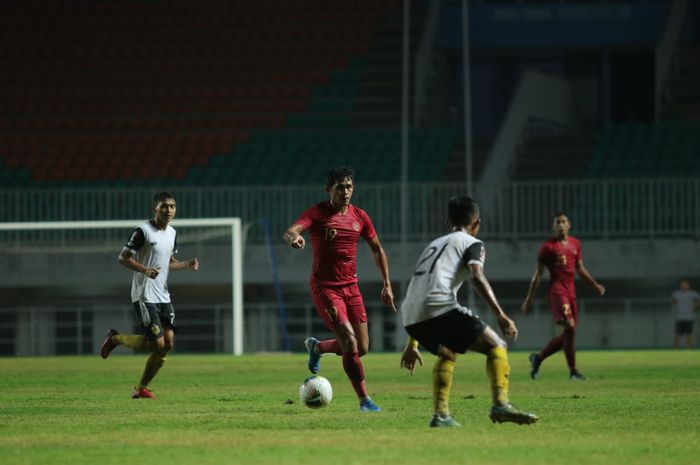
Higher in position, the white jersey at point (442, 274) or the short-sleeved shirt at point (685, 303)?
the white jersey at point (442, 274)

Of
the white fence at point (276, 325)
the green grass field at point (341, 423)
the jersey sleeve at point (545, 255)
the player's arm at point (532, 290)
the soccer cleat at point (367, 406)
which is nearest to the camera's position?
the green grass field at point (341, 423)

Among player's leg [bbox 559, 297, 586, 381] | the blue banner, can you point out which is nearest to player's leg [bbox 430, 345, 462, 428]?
player's leg [bbox 559, 297, 586, 381]

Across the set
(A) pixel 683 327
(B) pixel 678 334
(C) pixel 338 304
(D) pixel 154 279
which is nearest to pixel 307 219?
(C) pixel 338 304

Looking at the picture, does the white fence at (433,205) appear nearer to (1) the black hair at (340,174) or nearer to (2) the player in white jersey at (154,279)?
(2) the player in white jersey at (154,279)

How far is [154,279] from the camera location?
14.3m

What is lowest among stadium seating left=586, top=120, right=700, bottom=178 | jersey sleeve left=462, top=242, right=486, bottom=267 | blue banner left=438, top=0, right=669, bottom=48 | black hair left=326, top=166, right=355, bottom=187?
jersey sleeve left=462, top=242, right=486, bottom=267

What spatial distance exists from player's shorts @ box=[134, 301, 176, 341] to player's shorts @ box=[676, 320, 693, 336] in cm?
1808

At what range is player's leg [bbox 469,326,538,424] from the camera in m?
9.20

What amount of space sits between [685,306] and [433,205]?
582cm

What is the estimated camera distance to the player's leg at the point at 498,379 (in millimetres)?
9195

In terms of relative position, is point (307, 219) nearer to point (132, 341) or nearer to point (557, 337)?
point (132, 341)

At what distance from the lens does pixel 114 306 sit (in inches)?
1257

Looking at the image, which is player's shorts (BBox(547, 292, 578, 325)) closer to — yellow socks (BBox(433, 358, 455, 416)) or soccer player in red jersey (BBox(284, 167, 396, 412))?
soccer player in red jersey (BBox(284, 167, 396, 412))

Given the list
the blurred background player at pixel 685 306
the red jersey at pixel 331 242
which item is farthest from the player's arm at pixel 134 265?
the blurred background player at pixel 685 306
